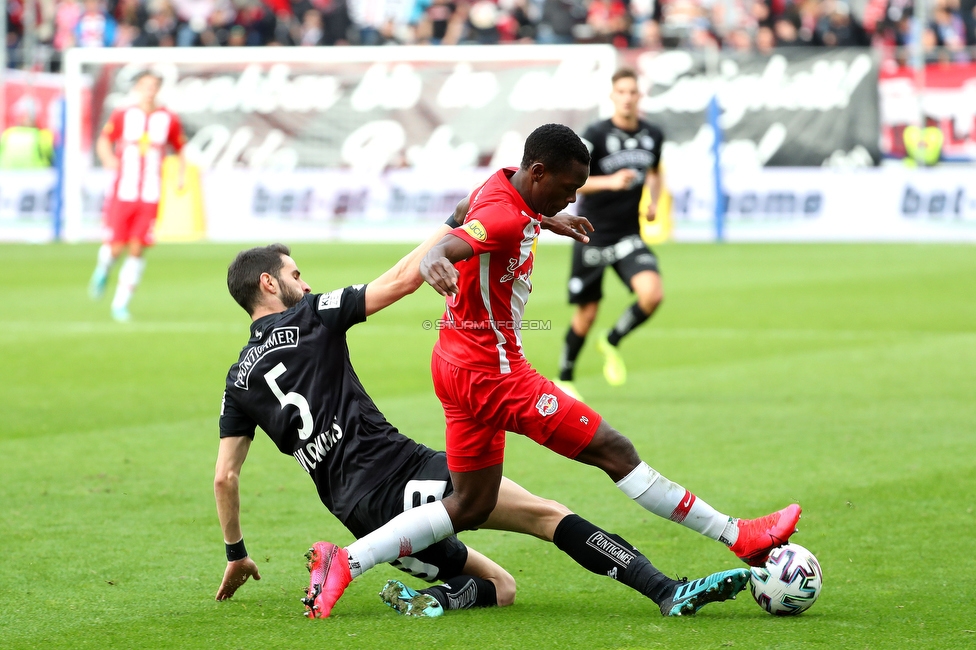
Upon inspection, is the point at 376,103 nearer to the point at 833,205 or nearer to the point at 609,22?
the point at 609,22

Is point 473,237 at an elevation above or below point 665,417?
above

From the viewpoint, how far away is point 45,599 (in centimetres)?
479

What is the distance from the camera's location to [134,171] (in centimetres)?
1531

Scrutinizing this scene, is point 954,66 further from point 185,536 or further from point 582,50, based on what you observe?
point 185,536

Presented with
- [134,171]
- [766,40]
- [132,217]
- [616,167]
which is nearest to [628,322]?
[616,167]

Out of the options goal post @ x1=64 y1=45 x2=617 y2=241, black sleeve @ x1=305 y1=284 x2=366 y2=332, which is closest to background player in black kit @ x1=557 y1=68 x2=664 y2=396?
black sleeve @ x1=305 y1=284 x2=366 y2=332

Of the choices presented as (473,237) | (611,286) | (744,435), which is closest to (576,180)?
(473,237)

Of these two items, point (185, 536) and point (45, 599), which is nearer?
point (45, 599)

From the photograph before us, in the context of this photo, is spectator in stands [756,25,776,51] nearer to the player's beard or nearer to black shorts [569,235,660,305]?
black shorts [569,235,660,305]

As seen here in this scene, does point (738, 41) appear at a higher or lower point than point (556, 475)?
higher

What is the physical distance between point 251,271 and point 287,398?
490 millimetres

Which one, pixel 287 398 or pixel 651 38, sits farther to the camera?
pixel 651 38

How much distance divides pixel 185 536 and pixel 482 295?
2087 millimetres

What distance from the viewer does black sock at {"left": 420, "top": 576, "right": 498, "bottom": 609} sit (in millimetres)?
4695
